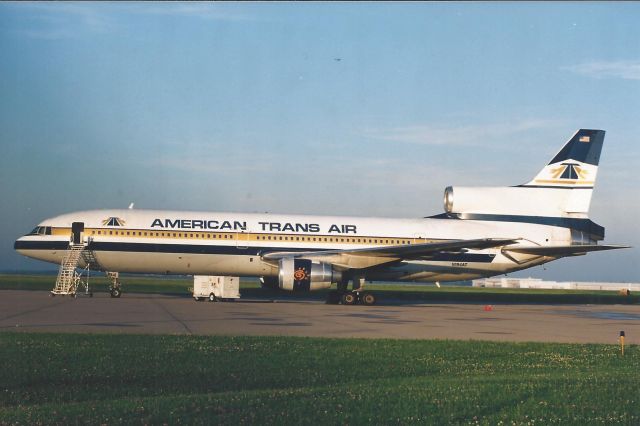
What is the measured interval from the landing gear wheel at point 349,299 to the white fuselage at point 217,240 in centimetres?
138

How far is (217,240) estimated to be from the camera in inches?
1340

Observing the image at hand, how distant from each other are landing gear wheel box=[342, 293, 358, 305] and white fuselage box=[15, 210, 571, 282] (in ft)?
4.54

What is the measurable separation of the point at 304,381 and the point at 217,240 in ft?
75.9

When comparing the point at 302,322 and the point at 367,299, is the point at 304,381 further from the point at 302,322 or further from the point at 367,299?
the point at 367,299

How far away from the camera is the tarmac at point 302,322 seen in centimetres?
1891

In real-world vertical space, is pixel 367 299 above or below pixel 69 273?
below

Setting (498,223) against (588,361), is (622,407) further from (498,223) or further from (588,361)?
(498,223)

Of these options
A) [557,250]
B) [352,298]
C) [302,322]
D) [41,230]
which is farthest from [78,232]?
[557,250]

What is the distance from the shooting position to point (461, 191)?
38562mm

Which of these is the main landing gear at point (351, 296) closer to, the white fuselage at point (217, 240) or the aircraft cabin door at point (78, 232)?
the white fuselage at point (217, 240)

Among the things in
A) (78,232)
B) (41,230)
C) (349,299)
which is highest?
(41,230)

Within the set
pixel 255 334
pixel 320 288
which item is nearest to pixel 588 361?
pixel 255 334

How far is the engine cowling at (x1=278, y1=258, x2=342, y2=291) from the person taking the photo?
104 feet

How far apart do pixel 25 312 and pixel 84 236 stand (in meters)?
11.5
